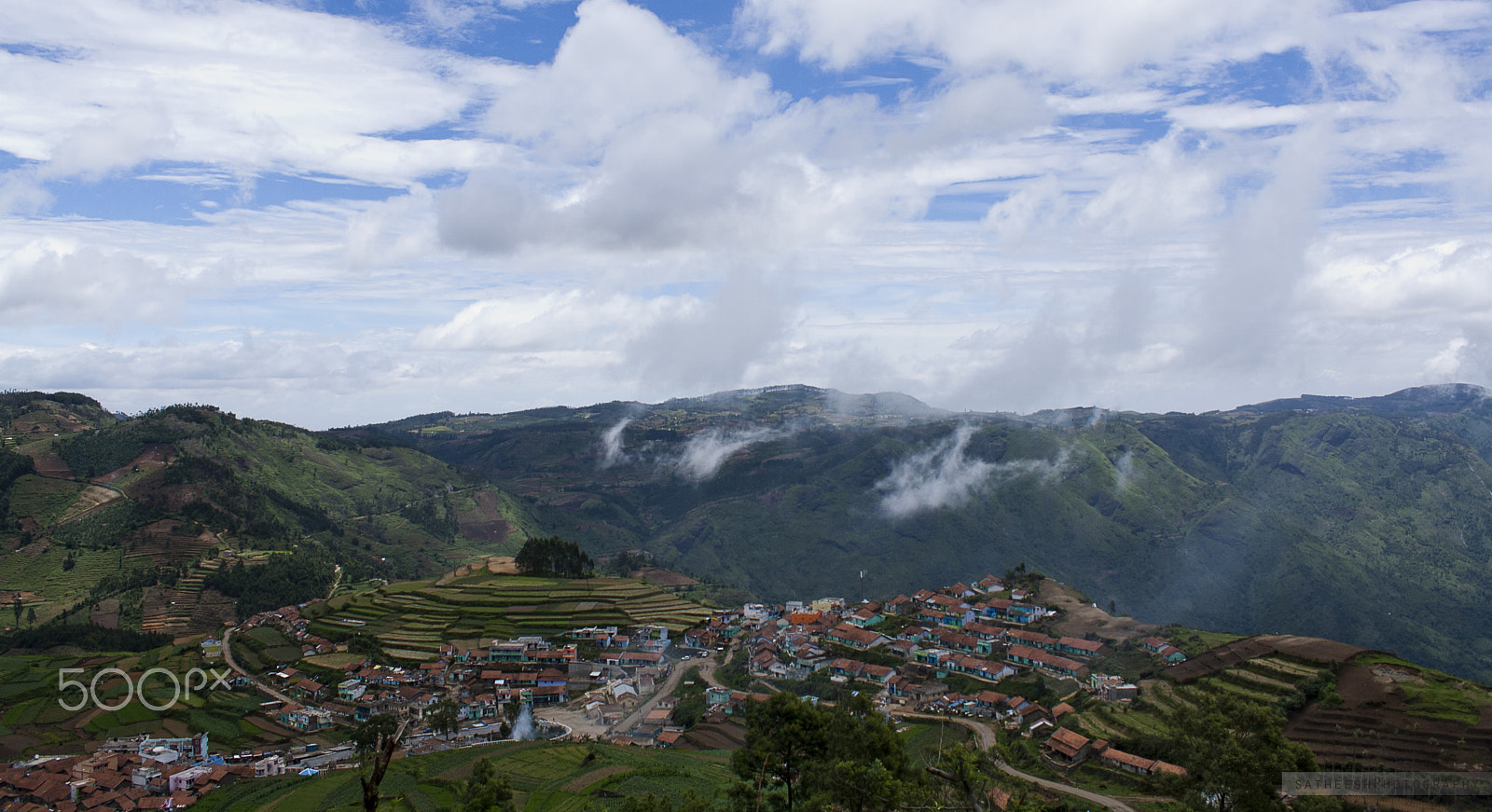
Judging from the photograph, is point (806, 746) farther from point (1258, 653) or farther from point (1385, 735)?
point (1258, 653)

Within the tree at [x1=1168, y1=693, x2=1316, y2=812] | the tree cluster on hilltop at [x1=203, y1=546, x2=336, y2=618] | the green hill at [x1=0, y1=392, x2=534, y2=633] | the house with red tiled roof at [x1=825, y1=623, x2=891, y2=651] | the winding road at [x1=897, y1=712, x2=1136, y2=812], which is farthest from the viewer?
the tree cluster on hilltop at [x1=203, y1=546, x2=336, y2=618]

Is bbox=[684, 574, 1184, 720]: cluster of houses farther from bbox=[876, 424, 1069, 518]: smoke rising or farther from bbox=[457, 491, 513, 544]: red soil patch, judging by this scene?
bbox=[876, 424, 1069, 518]: smoke rising

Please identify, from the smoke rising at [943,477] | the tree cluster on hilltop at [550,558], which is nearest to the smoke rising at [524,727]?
the tree cluster on hilltop at [550,558]

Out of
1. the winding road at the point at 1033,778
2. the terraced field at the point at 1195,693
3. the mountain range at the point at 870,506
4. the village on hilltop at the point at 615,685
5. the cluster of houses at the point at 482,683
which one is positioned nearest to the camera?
the winding road at the point at 1033,778

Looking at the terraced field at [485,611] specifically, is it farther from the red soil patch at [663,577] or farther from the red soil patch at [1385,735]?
the red soil patch at [1385,735]

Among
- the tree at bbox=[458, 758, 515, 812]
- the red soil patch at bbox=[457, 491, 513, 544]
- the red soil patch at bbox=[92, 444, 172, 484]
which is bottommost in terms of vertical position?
the tree at bbox=[458, 758, 515, 812]

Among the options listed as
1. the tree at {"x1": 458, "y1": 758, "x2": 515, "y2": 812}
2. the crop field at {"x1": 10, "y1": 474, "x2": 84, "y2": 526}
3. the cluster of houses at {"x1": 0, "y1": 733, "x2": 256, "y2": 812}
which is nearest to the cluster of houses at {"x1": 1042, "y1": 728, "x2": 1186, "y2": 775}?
the tree at {"x1": 458, "y1": 758, "x2": 515, "y2": 812}
